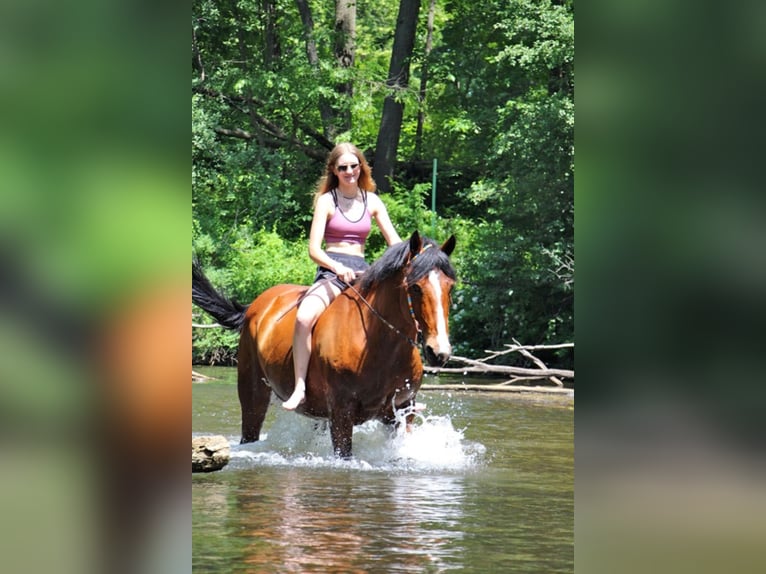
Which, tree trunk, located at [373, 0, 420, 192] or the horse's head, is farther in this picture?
tree trunk, located at [373, 0, 420, 192]

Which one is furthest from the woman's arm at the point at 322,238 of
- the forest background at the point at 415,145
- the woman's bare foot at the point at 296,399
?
the forest background at the point at 415,145

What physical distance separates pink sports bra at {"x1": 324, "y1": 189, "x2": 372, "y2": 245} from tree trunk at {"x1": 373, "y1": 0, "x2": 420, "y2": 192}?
19.6 m

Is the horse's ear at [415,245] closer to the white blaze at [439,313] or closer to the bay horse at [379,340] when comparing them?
the bay horse at [379,340]

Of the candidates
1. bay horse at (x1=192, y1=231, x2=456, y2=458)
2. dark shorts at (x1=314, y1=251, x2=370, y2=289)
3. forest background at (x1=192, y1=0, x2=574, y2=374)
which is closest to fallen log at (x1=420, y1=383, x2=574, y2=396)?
forest background at (x1=192, y1=0, x2=574, y2=374)

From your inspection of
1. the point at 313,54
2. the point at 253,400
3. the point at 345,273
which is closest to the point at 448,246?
the point at 345,273

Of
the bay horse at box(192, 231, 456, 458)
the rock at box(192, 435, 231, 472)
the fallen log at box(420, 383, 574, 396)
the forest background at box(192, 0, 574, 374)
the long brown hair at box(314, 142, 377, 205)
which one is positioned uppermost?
the forest background at box(192, 0, 574, 374)

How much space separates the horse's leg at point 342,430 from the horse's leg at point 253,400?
1.49m

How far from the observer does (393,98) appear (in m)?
28.3

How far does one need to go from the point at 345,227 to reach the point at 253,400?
2020mm

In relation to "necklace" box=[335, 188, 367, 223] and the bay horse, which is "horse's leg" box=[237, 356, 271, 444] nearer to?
the bay horse

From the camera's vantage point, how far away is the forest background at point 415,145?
21.9 metres

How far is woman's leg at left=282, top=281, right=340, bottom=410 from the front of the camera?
8.39 m
